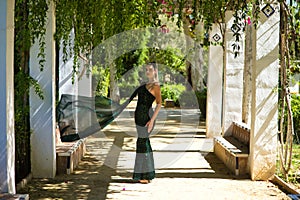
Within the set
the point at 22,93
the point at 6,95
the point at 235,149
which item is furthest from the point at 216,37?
the point at 6,95

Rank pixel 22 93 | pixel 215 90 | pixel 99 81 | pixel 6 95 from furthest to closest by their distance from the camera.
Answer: pixel 99 81, pixel 215 90, pixel 22 93, pixel 6 95

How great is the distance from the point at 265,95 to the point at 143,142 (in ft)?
4.89

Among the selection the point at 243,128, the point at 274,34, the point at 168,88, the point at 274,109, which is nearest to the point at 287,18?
the point at 274,34

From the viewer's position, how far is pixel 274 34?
5.79 meters

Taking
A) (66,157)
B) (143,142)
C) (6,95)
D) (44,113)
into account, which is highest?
(6,95)

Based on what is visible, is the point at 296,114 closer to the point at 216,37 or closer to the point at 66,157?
the point at 216,37

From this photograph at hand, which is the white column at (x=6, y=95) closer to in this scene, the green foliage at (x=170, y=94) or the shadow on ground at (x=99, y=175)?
the shadow on ground at (x=99, y=175)

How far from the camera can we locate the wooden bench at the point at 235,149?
20.3 ft

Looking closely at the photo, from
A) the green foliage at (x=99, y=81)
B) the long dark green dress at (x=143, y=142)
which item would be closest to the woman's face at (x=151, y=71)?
the long dark green dress at (x=143, y=142)

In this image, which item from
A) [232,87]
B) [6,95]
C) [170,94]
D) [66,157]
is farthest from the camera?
[170,94]

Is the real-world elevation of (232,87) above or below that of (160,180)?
above

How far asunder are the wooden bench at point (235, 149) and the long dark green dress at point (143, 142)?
3.54 ft

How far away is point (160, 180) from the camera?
19.3ft

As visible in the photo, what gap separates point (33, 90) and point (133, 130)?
6.10m
